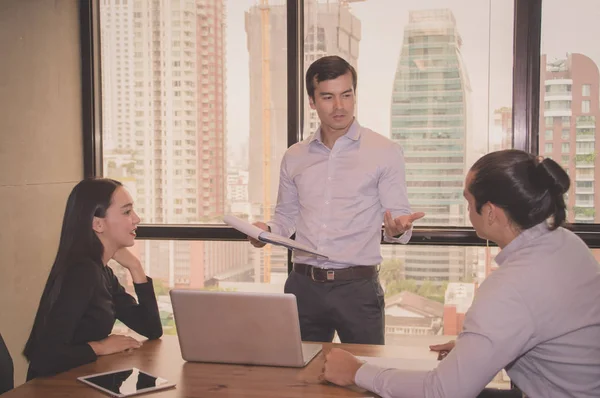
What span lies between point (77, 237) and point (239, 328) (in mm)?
724

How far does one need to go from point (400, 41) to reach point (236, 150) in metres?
1.12

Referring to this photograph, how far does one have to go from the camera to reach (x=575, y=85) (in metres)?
3.83

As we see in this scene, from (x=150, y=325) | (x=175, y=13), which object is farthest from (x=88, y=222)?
(x=175, y=13)

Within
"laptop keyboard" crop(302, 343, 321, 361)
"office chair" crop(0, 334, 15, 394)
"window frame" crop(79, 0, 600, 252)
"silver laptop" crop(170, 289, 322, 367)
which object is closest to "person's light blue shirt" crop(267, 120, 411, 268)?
"laptop keyboard" crop(302, 343, 321, 361)

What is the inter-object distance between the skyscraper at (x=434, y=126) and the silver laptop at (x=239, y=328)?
75.9 inches

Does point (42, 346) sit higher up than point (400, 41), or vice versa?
point (400, 41)

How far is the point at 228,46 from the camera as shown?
14.0ft

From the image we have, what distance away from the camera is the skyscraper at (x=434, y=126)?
13.0ft

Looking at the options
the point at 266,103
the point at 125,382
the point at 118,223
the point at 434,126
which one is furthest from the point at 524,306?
the point at 266,103

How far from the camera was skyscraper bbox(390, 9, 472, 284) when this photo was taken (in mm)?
3967

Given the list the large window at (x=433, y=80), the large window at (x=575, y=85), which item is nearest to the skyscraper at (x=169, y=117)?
the large window at (x=433, y=80)

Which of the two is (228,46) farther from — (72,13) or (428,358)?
(428,358)

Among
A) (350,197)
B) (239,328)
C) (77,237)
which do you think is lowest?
(239,328)

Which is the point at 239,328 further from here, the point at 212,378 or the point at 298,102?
the point at 298,102
